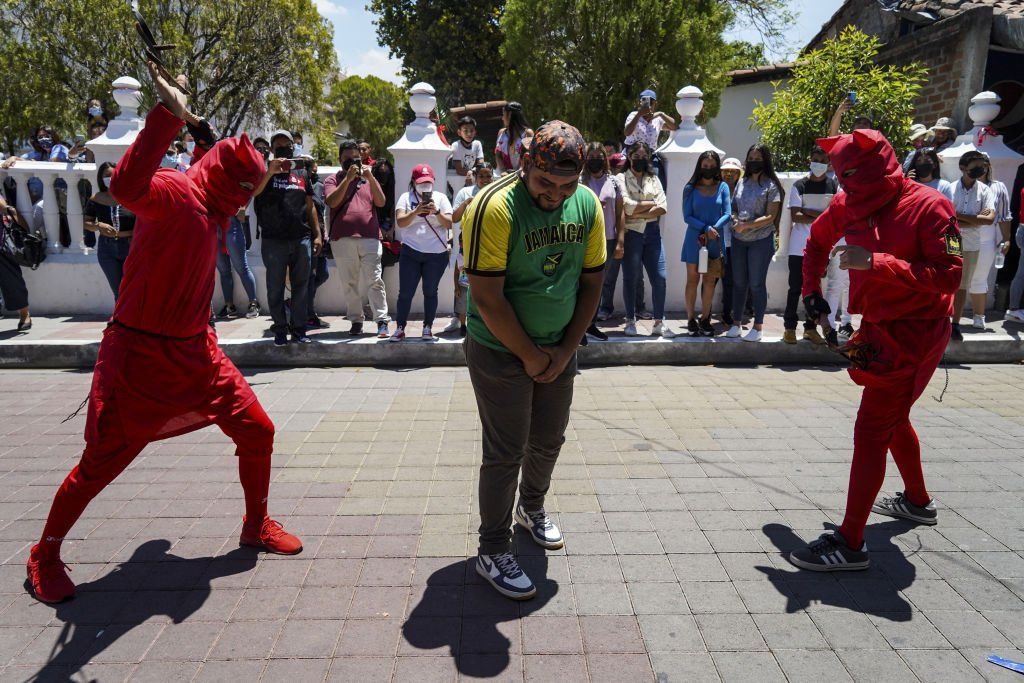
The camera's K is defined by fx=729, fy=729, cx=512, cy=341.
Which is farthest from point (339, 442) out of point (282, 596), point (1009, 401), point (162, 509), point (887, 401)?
point (1009, 401)

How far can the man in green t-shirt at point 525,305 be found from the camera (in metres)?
2.91

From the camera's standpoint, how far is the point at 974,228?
320 inches

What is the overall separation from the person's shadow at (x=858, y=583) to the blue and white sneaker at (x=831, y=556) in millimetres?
36

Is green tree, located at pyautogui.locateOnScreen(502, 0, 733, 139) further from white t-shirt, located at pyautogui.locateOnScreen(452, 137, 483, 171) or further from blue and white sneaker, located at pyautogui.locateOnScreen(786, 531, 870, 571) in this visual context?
blue and white sneaker, located at pyautogui.locateOnScreen(786, 531, 870, 571)

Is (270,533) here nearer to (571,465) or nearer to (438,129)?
(571,465)

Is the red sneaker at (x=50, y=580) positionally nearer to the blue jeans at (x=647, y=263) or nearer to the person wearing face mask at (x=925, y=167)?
the blue jeans at (x=647, y=263)

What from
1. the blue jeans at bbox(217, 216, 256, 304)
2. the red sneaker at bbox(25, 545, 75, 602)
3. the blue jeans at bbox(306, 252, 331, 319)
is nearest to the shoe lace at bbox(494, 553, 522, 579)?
the red sneaker at bbox(25, 545, 75, 602)

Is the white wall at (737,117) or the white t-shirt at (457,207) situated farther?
the white wall at (737,117)

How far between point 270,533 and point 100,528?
1.03 m

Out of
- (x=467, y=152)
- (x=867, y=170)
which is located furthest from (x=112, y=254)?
(x=867, y=170)

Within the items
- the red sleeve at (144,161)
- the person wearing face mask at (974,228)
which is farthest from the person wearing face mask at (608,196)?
the red sleeve at (144,161)

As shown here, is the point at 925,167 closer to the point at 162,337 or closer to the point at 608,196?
the point at 608,196

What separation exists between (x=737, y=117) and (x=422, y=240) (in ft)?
61.2

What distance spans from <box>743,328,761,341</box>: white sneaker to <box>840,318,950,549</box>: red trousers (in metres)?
4.18
